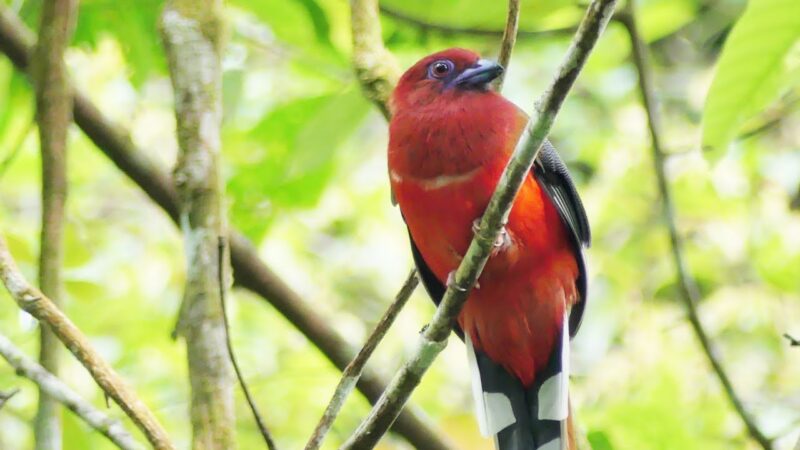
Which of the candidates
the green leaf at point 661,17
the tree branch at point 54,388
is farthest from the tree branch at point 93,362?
the green leaf at point 661,17

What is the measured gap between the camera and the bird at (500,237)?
285cm

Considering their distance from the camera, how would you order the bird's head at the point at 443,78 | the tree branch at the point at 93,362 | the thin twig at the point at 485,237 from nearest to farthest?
the thin twig at the point at 485,237, the tree branch at the point at 93,362, the bird's head at the point at 443,78

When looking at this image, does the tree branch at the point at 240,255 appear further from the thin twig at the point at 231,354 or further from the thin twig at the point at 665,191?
the thin twig at the point at 665,191

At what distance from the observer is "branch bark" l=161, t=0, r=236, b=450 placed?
2037mm

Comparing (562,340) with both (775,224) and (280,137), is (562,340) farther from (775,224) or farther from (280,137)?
(775,224)

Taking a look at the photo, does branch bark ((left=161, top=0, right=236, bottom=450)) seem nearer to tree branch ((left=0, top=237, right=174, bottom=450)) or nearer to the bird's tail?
tree branch ((left=0, top=237, right=174, bottom=450))

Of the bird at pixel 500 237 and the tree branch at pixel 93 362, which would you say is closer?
the tree branch at pixel 93 362

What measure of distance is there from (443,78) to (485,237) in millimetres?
1194

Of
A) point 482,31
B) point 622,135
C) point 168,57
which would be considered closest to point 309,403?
point 622,135

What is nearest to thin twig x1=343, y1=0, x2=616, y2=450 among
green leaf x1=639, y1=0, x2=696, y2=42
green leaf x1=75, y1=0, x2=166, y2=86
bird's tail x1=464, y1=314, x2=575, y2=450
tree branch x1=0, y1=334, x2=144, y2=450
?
tree branch x1=0, y1=334, x2=144, y2=450

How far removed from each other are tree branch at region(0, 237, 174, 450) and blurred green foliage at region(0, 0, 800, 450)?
0.70 metres

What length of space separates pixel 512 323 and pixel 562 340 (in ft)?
0.46

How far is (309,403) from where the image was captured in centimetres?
534

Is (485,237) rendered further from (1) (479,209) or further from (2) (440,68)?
(2) (440,68)
